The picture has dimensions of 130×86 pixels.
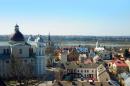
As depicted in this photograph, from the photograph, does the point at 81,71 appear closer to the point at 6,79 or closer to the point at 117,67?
the point at 117,67

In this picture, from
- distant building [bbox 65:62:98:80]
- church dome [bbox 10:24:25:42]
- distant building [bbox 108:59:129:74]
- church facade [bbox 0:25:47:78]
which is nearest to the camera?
church facade [bbox 0:25:47:78]

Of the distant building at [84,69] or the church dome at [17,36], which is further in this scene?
the distant building at [84,69]

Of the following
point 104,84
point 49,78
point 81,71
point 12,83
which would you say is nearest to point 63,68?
point 81,71

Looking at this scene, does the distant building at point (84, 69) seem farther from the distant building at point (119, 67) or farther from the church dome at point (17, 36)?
the church dome at point (17, 36)

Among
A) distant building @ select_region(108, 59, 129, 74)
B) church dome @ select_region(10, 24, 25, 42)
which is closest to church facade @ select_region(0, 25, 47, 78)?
church dome @ select_region(10, 24, 25, 42)

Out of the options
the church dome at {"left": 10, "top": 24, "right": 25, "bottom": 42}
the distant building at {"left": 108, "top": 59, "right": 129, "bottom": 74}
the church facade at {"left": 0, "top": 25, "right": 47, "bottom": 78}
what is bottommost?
the distant building at {"left": 108, "top": 59, "right": 129, "bottom": 74}

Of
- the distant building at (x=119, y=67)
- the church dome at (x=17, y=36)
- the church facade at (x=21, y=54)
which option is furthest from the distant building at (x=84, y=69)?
the church dome at (x=17, y=36)

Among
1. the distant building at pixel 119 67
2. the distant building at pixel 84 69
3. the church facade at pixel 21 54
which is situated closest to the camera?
the church facade at pixel 21 54

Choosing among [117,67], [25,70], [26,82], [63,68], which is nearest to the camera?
[26,82]

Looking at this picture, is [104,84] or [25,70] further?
[25,70]

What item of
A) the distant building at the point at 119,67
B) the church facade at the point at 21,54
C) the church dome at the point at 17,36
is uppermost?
the church dome at the point at 17,36

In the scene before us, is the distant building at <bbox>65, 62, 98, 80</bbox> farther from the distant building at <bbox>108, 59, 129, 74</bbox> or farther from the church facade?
the church facade
